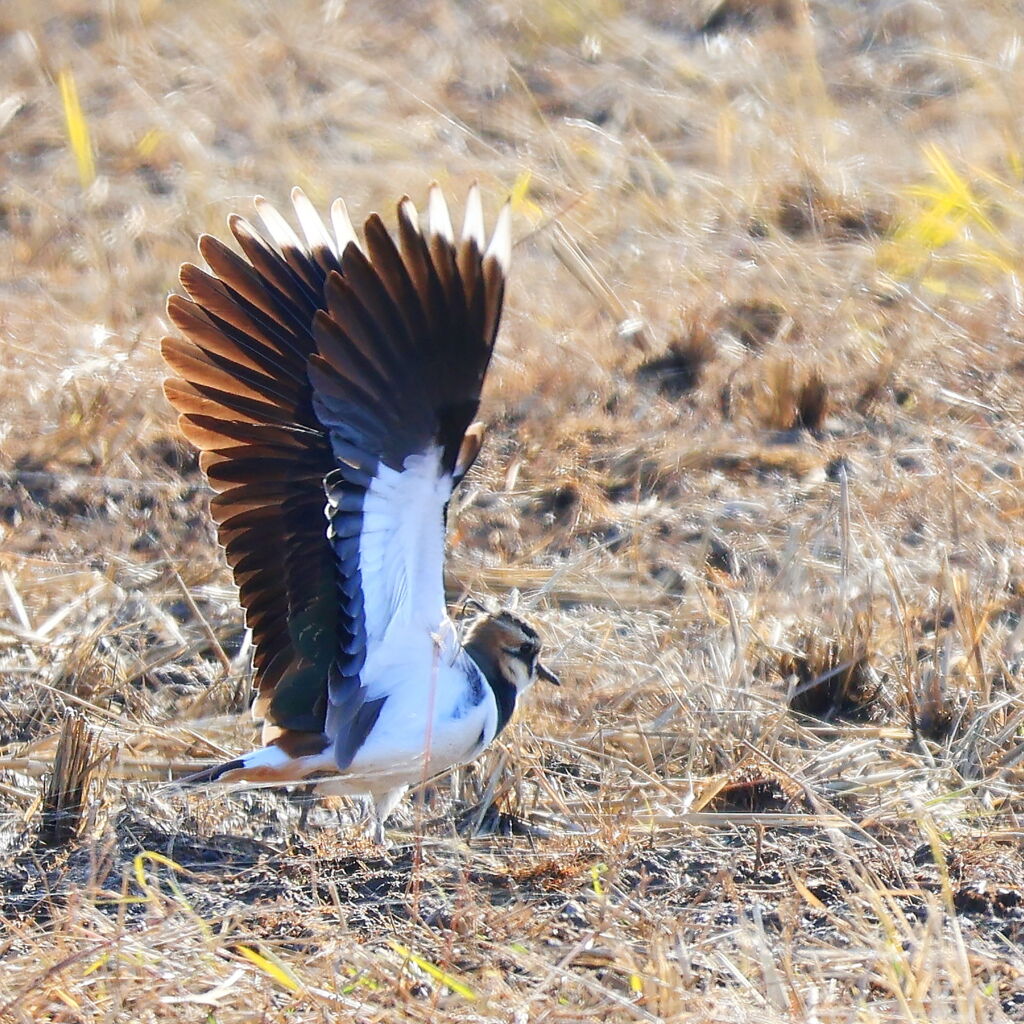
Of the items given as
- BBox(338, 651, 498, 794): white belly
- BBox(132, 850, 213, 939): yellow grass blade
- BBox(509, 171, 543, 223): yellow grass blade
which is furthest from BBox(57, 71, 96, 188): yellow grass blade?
BBox(132, 850, 213, 939): yellow grass blade

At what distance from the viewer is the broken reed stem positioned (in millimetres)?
4074

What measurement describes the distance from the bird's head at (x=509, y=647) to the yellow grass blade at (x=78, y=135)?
4312 millimetres

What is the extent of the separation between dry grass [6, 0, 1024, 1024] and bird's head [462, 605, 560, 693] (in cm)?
18

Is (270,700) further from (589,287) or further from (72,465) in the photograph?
(589,287)

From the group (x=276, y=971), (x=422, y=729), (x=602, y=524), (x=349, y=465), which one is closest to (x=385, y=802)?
(x=422, y=729)

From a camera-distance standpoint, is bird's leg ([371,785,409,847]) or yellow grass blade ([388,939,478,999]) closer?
yellow grass blade ([388,939,478,999])

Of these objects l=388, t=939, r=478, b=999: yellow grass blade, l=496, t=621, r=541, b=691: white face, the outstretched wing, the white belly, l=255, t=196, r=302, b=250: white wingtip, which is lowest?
l=388, t=939, r=478, b=999: yellow grass blade

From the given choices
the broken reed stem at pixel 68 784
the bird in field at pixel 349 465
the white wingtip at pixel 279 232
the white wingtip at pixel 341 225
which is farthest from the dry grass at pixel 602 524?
the white wingtip at pixel 341 225

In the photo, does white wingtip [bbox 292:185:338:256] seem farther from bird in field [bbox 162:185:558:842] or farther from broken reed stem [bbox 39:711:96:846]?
broken reed stem [bbox 39:711:96:846]

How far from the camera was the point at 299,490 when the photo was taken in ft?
14.1

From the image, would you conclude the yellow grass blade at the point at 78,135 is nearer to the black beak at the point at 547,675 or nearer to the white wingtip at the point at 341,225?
the white wingtip at the point at 341,225

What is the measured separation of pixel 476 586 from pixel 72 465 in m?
1.57

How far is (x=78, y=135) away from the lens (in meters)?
8.17

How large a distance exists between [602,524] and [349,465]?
192 cm
